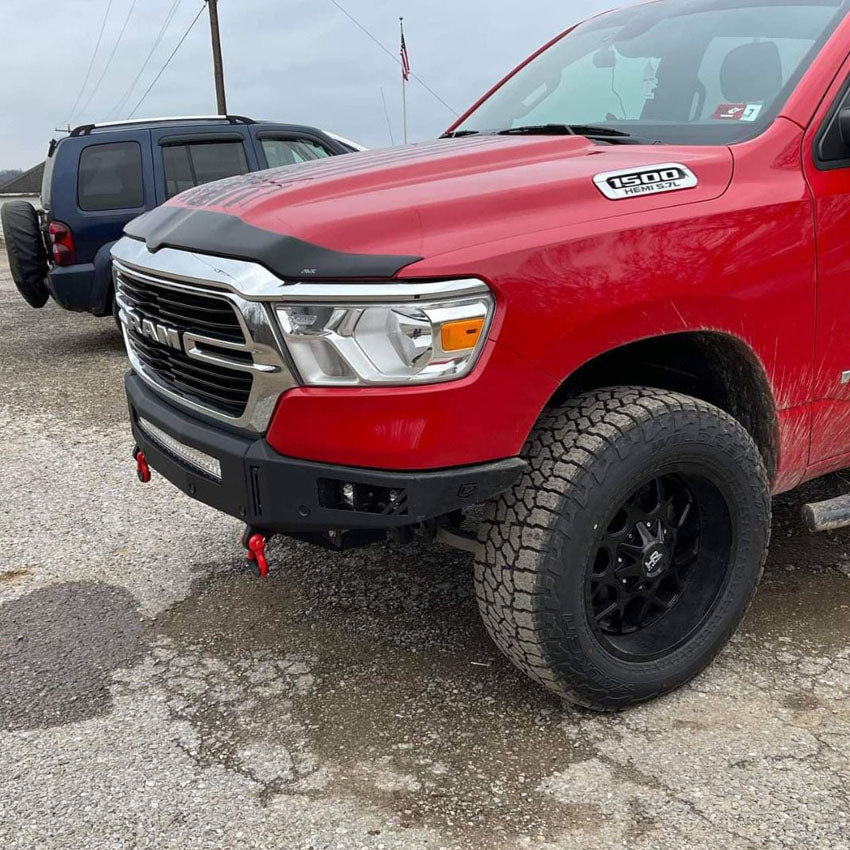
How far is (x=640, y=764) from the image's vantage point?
2.39 metres

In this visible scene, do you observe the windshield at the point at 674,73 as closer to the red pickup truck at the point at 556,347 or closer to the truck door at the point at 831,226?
the red pickup truck at the point at 556,347

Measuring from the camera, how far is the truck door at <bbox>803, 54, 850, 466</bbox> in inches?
102

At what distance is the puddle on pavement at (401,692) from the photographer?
2.29 m

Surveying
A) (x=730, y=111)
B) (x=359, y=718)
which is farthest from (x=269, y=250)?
(x=730, y=111)

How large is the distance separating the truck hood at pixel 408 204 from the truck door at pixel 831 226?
0.33 metres

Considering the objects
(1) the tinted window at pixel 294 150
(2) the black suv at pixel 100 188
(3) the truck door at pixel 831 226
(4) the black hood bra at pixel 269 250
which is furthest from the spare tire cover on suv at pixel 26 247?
(3) the truck door at pixel 831 226

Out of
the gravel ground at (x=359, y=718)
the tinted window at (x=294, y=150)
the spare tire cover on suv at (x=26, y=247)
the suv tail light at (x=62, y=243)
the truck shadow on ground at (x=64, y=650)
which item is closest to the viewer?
the gravel ground at (x=359, y=718)

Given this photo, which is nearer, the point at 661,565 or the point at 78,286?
the point at 661,565

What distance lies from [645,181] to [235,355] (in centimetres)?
117

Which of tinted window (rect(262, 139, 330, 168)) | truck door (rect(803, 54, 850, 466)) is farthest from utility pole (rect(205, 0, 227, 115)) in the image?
truck door (rect(803, 54, 850, 466))

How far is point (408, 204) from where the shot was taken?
2.23m

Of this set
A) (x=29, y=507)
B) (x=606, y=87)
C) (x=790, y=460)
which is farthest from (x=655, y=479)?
(x=29, y=507)

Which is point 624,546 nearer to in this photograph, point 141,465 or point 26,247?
point 141,465

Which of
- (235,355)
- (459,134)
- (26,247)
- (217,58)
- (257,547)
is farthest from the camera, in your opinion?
(217,58)
